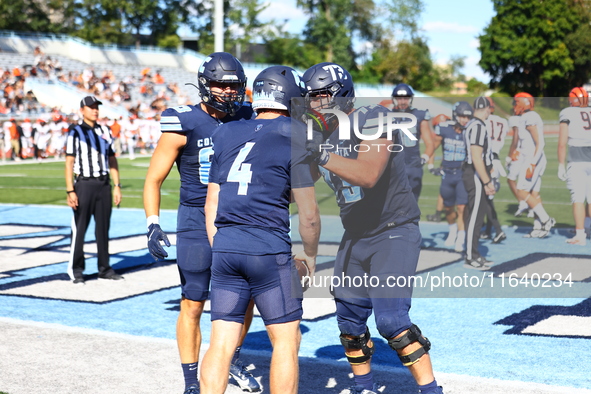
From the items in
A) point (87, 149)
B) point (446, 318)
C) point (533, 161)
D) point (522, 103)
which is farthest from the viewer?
point (533, 161)

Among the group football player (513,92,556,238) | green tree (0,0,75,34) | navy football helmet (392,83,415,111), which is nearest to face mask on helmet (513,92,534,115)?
football player (513,92,556,238)

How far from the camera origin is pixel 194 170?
4.66 meters

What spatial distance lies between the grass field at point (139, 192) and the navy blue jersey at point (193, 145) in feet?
21.5

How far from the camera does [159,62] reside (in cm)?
5341

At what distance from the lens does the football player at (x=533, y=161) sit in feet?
38.4

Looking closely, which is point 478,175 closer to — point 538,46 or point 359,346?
point 359,346

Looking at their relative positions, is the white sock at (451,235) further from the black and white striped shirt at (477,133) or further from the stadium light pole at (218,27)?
the stadium light pole at (218,27)

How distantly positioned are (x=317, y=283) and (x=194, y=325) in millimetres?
3392

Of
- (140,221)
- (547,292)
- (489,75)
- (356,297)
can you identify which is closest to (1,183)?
(140,221)

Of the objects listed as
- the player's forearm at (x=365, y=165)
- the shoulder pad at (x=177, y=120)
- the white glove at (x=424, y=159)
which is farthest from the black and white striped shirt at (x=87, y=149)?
the player's forearm at (x=365, y=165)

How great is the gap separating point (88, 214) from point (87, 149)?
75 centimetres

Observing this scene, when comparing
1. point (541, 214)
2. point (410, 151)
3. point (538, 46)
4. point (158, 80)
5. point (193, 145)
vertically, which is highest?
point (538, 46)

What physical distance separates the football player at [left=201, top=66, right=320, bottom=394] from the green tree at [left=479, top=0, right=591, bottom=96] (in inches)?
2699

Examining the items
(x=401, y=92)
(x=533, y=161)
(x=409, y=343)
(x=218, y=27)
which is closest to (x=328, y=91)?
(x=409, y=343)
